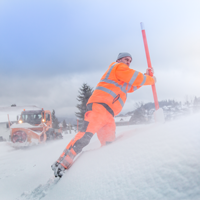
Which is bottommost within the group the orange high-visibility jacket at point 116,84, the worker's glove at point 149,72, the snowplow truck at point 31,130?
the snowplow truck at point 31,130

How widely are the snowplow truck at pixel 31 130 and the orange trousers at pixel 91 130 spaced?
5104 mm

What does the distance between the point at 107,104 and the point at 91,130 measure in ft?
1.17

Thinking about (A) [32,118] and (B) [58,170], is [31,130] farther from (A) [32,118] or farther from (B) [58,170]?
(B) [58,170]

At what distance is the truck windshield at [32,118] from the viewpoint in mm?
8555

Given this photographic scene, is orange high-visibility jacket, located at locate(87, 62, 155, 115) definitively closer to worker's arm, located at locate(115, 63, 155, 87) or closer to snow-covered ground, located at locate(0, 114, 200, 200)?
worker's arm, located at locate(115, 63, 155, 87)

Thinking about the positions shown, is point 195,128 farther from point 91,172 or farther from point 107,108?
point 107,108

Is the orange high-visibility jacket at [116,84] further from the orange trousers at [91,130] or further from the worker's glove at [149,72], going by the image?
the worker's glove at [149,72]

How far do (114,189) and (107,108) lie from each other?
1144mm

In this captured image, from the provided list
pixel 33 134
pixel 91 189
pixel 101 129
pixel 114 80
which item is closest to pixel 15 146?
pixel 33 134

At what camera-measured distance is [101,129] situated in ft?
6.51

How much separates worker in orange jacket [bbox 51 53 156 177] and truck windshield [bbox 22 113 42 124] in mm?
7476

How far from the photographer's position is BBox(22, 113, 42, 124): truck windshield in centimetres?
855

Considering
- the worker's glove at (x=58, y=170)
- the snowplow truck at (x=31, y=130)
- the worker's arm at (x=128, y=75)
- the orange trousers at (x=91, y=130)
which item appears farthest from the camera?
the snowplow truck at (x=31, y=130)

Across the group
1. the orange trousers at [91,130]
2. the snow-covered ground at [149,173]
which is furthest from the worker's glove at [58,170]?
the snow-covered ground at [149,173]
